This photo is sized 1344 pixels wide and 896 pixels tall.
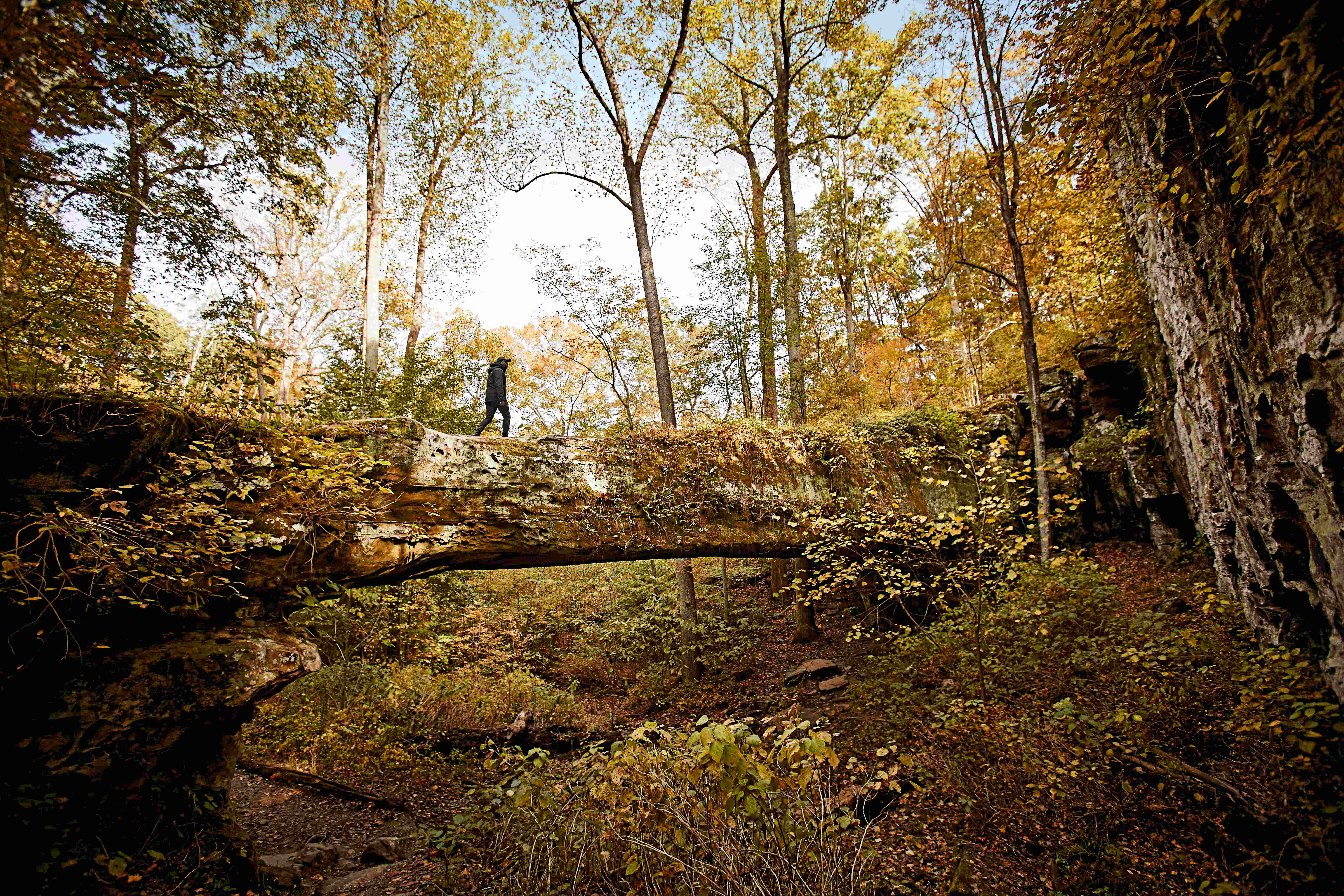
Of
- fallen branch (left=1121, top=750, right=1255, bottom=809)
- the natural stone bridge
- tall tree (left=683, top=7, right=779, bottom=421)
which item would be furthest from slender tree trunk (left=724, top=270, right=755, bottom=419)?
fallen branch (left=1121, top=750, right=1255, bottom=809)

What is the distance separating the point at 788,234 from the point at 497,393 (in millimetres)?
6972

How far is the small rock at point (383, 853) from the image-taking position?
4.77m

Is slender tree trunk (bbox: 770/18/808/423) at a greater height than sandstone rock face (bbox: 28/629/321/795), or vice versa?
slender tree trunk (bbox: 770/18/808/423)

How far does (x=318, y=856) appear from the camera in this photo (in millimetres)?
4801

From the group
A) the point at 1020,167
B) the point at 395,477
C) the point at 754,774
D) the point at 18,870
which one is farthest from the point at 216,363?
the point at 1020,167

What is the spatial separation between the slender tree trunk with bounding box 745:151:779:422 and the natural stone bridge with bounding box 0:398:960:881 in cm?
482

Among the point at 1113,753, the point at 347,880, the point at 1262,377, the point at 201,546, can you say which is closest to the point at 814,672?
the point at 1113,753

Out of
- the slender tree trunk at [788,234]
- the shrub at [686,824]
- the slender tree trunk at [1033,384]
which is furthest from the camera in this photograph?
the slender tree trunk at [788,234]

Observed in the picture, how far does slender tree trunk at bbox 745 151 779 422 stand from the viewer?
35.4 ft

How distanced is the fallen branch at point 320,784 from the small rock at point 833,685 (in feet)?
20.3

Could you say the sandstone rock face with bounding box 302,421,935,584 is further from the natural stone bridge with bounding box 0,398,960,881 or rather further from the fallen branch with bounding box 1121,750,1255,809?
→ the fallen branch with bounding box 1121,750,1255,809

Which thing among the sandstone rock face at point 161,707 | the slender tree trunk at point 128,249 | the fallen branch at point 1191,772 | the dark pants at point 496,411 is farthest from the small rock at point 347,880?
the fallen branch at point 1191,772

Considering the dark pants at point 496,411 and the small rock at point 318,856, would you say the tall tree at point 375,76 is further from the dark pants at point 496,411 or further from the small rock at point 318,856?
the small rock at point 318,856

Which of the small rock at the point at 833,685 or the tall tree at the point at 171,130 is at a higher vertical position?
the tall tree at the point at 171,130
